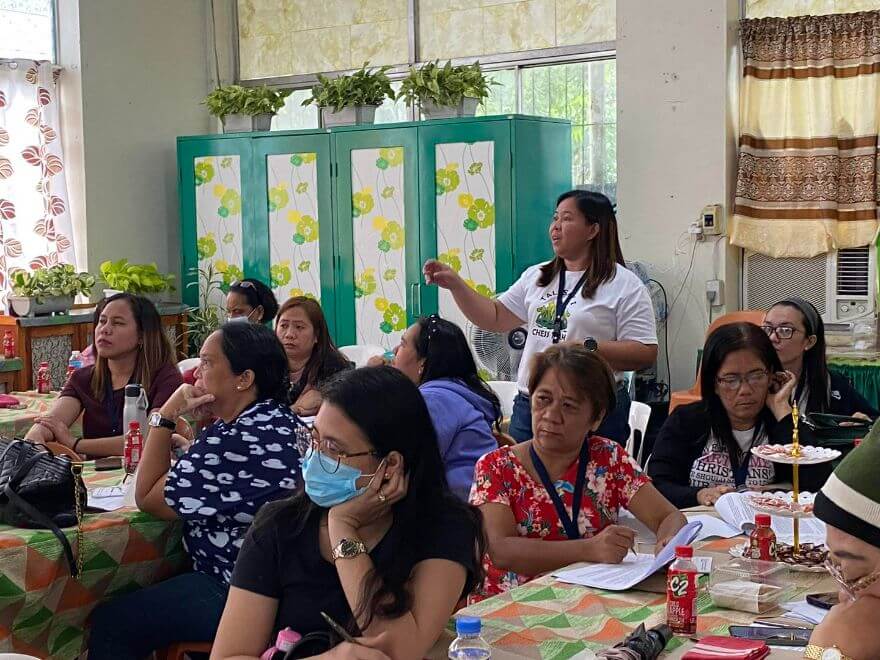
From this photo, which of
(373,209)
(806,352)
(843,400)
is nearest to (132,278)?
(373,209)

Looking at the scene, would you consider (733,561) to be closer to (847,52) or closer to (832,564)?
(832,564)

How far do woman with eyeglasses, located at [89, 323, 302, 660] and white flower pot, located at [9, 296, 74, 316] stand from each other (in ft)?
12.5

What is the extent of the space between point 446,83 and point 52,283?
2.59 meters

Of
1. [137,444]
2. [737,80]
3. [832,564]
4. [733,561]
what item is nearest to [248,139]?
[737,80]

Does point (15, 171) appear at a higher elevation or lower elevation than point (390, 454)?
higher

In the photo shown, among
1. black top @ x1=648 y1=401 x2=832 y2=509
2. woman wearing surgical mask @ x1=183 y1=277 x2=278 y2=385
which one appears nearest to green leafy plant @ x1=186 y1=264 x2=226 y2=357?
woman wearing surgical mask @ x1=183 y1=277 x2=278 y2=385

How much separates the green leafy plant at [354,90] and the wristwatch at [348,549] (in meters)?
5.27

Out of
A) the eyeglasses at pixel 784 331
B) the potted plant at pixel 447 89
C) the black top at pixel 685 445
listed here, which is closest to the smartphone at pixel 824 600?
the black top at pixel 685 445

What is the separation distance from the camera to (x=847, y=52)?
566 cm

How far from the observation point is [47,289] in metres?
6.76

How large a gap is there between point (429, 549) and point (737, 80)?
174 inches

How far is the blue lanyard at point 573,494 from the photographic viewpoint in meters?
2.77

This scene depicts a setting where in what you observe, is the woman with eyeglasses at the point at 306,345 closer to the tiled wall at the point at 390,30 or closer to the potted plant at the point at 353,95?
the potted plant at the point at 353,95

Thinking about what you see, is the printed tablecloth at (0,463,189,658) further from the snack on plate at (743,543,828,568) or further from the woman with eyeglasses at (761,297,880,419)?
the woman with eyeglasses at (761,297,880,419)
